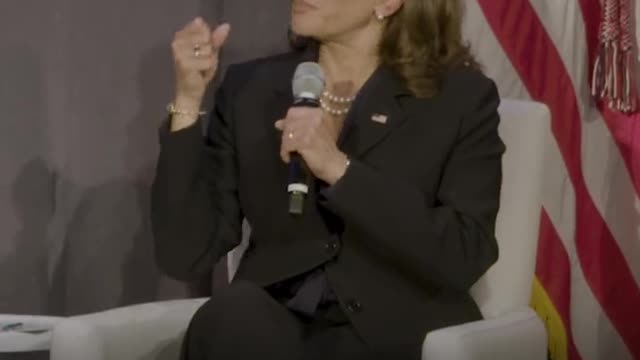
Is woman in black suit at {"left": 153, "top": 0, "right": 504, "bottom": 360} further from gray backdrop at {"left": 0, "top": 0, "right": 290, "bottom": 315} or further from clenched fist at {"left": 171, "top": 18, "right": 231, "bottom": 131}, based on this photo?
gray backdrop at {"left": 0, "top": 0, "right": 290, "bottom": 315}

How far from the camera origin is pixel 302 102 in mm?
1560

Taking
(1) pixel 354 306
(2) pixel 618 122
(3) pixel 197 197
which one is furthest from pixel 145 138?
(2) pixel 618 122

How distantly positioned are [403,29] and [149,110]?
60 cm

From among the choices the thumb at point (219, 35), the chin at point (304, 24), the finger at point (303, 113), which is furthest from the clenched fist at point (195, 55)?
the finger at point (303, 113)

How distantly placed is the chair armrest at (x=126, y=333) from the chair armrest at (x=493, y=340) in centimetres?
41

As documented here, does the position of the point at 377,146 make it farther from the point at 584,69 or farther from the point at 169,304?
the point at 584,69

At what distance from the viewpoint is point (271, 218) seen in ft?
6.18

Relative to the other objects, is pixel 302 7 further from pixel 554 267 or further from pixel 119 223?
pixel 554 267

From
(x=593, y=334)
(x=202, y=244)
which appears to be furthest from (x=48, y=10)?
(x=593, y=334)

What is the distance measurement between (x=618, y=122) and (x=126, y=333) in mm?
1138

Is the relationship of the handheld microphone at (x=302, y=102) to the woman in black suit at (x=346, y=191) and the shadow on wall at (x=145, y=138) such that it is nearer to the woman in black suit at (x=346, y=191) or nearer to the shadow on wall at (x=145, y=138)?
the woman in black suit at (x=346, y=191)

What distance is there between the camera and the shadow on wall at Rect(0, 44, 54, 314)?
7.15 ft

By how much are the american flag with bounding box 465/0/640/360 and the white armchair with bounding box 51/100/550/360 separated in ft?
1.18

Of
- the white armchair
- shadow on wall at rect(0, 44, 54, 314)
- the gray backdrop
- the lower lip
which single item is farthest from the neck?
shadow on wall at rect(0, 44, 54, 314)
